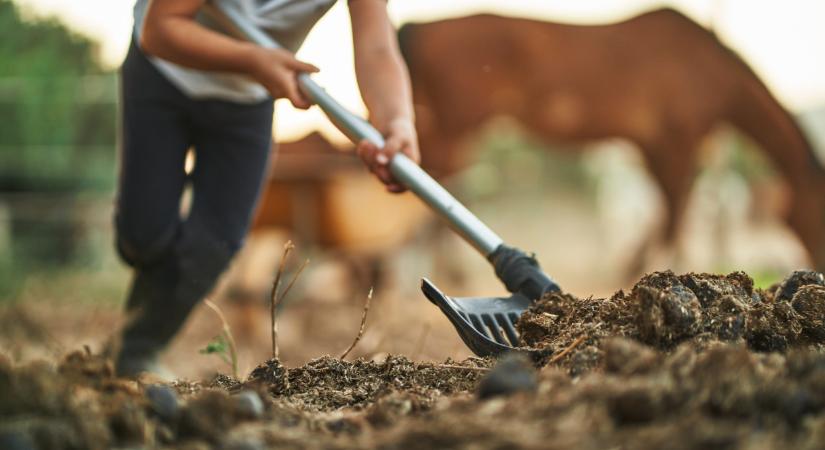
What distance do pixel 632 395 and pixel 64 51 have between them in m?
8.57

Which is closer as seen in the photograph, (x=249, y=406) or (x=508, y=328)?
(x=249, y=406)

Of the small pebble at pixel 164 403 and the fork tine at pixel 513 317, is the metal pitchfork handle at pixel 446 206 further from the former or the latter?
the small pebble at pixel 164 403

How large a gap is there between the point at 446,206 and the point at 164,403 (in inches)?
35.7

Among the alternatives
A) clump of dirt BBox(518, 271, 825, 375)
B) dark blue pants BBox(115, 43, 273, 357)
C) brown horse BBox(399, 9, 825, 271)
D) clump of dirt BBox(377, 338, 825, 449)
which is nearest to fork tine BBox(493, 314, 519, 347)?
clump of dirt BBox(518, 271, 825, 375)

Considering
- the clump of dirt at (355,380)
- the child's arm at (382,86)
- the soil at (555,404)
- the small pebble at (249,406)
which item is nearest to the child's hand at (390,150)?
the child's arm at (382,86)

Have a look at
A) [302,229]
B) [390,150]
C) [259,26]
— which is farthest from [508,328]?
[302,229]

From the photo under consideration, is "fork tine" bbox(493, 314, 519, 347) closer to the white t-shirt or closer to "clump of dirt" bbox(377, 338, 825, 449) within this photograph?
"clump of dirt" bbox(377, 338, 825, 449)

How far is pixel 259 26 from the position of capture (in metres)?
1.98

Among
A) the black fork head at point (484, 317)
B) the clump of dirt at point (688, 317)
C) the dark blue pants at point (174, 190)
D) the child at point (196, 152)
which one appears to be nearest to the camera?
the clump of dirt at point (688, 317)

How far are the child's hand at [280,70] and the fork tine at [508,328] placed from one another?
0.58 meters

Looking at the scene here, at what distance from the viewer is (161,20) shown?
1.73m

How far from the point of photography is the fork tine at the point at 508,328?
4.84 feet

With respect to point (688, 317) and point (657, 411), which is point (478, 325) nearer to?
point (688, 317)

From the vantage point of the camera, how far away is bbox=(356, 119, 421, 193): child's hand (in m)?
1.75
